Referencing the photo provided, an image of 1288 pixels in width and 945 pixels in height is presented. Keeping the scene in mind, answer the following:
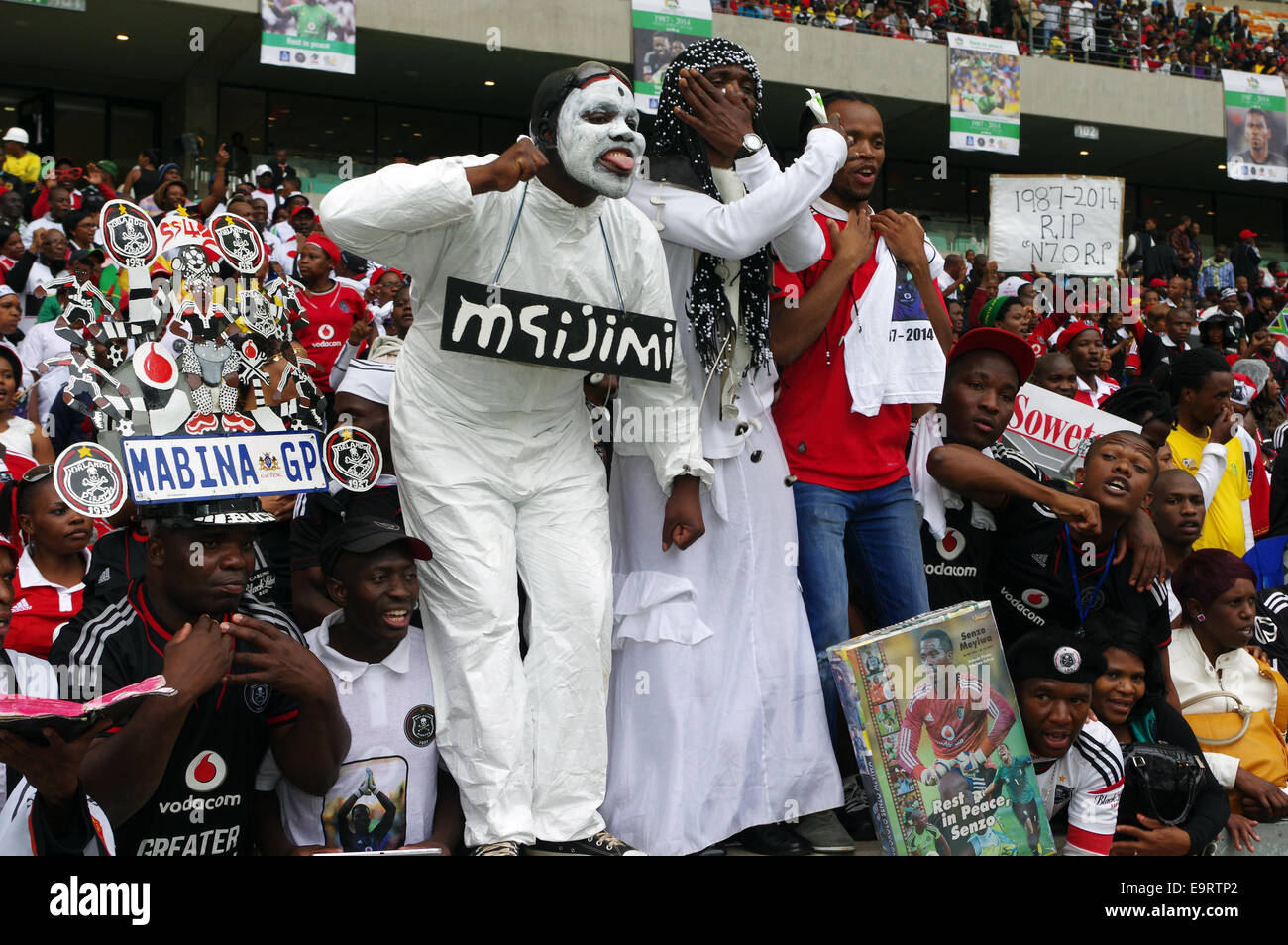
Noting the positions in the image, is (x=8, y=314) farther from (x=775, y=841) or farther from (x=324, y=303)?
(x=775, y=841)

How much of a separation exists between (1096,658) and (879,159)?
168 cm

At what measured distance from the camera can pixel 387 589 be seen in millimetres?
3449

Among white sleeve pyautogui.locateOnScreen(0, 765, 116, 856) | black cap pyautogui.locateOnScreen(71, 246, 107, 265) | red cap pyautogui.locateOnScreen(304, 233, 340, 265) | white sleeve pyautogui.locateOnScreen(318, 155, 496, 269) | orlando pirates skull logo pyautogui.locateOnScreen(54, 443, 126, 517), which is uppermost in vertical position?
red cap pyautogui.locateOnScreen(304, 233, 340, 265)

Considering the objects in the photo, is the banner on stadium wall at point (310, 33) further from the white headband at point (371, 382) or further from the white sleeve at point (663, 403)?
the white sleeve at point (663, 403)

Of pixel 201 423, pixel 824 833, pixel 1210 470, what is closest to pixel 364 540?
pixel 201 423

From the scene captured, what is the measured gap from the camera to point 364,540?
136 inches

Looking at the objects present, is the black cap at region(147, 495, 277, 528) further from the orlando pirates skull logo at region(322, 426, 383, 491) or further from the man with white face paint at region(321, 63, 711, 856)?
the orlando pirates skull logo at region(322, 426, 383, 491)

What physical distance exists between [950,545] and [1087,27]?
20.7 m

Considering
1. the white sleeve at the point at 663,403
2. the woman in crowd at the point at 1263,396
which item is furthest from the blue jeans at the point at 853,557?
the woman in crowd at the point at 1263,396

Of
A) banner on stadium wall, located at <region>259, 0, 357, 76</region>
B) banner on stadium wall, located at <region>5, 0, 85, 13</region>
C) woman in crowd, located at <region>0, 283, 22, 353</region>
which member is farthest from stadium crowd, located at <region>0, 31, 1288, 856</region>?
banner on stadium wall, located at <region>5, 0, 85, 13</region>

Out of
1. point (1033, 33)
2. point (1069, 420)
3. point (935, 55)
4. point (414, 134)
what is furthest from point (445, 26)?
point (1069, 420)

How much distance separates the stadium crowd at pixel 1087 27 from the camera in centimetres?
2108

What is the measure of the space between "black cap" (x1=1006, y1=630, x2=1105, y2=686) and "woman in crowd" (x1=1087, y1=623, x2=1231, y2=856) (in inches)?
5.1

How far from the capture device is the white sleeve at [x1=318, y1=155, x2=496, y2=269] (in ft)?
10.8
